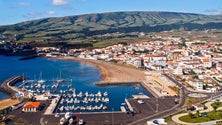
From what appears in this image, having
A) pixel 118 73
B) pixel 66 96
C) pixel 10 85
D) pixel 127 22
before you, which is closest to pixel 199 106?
pixel 66 96

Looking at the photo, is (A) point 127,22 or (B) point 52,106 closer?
(B) point 52,106

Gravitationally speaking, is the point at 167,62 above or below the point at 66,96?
above

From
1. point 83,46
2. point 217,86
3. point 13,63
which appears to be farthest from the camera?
point 83,46

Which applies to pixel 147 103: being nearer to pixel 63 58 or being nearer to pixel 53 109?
pixel 53 109

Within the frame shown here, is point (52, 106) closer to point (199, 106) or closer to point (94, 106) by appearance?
point (94, 106)

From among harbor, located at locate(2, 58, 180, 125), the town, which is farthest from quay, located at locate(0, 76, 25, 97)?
the town

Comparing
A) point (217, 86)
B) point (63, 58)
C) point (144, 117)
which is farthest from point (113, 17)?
point (144, 117)

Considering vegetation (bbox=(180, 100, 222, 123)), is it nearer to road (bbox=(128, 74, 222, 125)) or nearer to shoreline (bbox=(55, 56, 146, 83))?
road (bbox=(128, 74, 222, 125))
